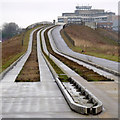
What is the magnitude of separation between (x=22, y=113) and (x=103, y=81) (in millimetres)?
9259

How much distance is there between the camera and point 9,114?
9.94m

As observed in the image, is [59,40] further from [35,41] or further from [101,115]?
[101,115]

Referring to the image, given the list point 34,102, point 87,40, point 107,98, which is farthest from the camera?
point 87,40

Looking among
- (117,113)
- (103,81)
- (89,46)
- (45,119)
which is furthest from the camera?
(89,46)

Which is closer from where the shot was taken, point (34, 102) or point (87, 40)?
point (34, 102)

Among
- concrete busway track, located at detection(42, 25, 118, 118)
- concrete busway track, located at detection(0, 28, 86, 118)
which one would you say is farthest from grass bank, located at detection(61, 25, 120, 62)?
concrete busway track, located at detection(0, 28, 86, 118)

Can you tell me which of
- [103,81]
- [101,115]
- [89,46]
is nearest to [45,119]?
[101,115]

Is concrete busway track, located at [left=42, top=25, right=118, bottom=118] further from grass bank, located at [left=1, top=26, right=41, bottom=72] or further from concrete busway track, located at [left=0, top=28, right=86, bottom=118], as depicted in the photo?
grass bank, located at [left=1, top=26, right=41, bottom=72]

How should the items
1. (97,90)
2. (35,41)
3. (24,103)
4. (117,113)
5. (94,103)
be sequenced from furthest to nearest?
(35,41) → (97,90) → (24,103) → (94,103) → (117,113)

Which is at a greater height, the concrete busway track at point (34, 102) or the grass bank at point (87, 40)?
the grass bank at point (87, 40)

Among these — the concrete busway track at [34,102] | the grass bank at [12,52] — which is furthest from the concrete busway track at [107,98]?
the grass bank at [12,52]

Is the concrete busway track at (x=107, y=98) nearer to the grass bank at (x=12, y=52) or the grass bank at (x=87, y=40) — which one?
the grass bank at (x=12, y=52)

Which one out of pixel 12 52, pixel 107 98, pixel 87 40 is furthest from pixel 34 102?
pixel 87 40

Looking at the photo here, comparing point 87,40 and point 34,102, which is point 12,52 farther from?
point 34,102
